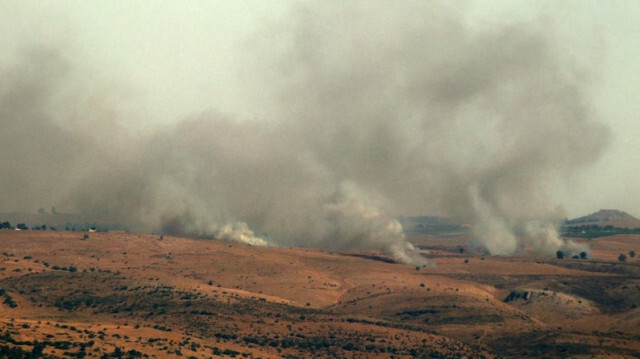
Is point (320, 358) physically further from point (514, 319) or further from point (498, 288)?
point (498, 288)

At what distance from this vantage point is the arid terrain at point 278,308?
109625mm

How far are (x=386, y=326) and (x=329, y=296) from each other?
3755cm

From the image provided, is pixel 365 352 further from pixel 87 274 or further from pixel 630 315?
pixel 87 274

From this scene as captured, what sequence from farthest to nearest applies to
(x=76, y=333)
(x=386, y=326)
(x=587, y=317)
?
(x=587, y=317)
(x=386, y=326)
(x=76, y=333)

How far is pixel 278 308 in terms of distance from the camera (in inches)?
5605

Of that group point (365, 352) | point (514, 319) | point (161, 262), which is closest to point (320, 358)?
point (365, 352)

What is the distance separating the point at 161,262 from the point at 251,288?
29332 mm

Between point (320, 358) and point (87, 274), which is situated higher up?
point (87, 274)

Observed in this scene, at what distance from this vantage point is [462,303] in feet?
516

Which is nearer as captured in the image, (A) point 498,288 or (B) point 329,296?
(B) point 329,296

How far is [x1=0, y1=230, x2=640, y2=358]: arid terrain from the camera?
360ft

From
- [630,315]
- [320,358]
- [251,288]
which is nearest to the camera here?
[320,358]

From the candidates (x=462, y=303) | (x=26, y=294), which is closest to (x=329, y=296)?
(x=462, y=303)

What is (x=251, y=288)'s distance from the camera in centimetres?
16925
